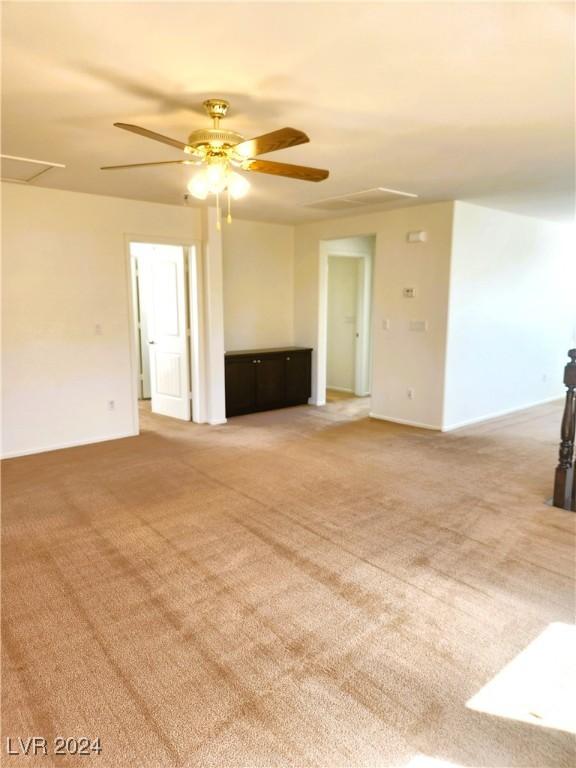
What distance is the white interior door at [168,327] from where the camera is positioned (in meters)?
6.03

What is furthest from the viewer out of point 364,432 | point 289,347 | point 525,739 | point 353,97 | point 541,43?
point 289,347

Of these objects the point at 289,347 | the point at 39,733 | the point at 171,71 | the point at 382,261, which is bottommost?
the point at 39,733

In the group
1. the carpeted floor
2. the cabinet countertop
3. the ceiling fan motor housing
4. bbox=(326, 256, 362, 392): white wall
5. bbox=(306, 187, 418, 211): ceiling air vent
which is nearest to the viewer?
the carpeted floor

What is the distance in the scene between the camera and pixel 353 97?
101 inches

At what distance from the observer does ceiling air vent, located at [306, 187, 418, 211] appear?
471 centimetres

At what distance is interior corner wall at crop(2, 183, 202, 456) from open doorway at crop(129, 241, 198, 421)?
412 millimetres

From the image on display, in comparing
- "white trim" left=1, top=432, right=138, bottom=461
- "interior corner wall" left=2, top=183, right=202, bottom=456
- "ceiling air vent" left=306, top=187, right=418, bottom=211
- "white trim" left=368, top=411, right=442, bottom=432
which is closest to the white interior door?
"interior corner wall" left=2, top=183, right=202, bottom=456

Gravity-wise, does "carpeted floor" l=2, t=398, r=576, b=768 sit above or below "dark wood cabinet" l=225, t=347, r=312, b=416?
below

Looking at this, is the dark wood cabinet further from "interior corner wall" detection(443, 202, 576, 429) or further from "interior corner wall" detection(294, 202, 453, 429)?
"interior corner wall" detection(443, 202, 576, 429)

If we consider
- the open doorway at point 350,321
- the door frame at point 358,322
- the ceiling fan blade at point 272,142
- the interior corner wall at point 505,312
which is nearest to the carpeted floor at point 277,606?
the interior corner wall at point 505,312

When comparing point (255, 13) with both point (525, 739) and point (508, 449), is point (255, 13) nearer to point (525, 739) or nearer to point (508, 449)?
point (525, 739)

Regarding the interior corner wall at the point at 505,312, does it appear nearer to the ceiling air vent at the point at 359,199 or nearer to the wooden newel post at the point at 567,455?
the ceiling air vent at the point at 359,199

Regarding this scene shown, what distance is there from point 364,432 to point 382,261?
6.90 ft

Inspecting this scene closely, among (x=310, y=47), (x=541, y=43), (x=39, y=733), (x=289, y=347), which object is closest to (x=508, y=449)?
(x=289, y=347)
